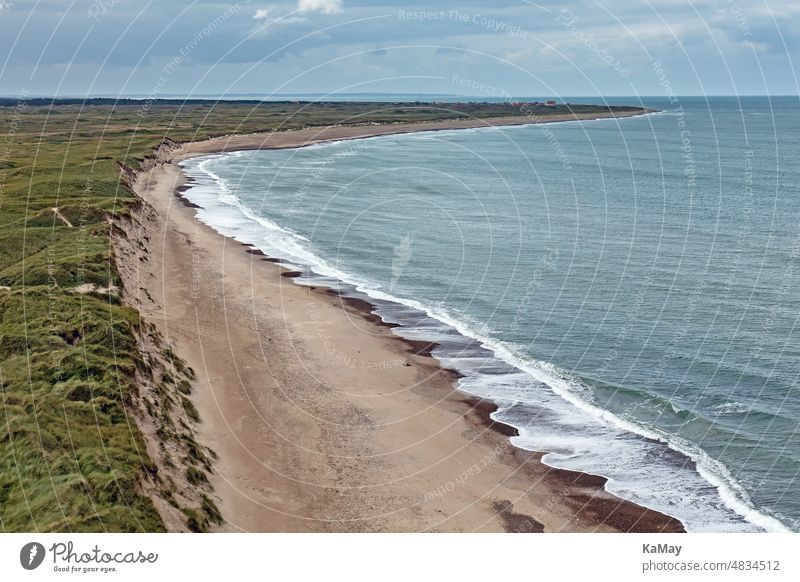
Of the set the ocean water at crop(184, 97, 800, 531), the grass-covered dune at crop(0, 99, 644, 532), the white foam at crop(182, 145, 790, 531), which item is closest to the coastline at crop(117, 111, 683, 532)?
the white foam at crop(182, 145, 790, 531)

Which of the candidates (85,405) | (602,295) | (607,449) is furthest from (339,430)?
(602,295)

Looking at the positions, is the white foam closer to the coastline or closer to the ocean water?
the ocean water

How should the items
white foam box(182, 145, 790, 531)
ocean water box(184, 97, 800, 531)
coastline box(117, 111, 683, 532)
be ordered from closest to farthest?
coastline box(117, 111, 683, 532), white foam box(182, 145, 790, 531), ocean water box(184, 97, 800, 531)

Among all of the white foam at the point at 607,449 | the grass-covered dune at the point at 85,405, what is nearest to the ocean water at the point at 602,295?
the white foam at the point at 607,449

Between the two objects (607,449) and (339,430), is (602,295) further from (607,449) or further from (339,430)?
(339,430)

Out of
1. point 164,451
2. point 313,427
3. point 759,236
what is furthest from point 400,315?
point 759,236

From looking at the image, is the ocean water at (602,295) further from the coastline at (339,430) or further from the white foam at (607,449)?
the coastline at (339,430)
